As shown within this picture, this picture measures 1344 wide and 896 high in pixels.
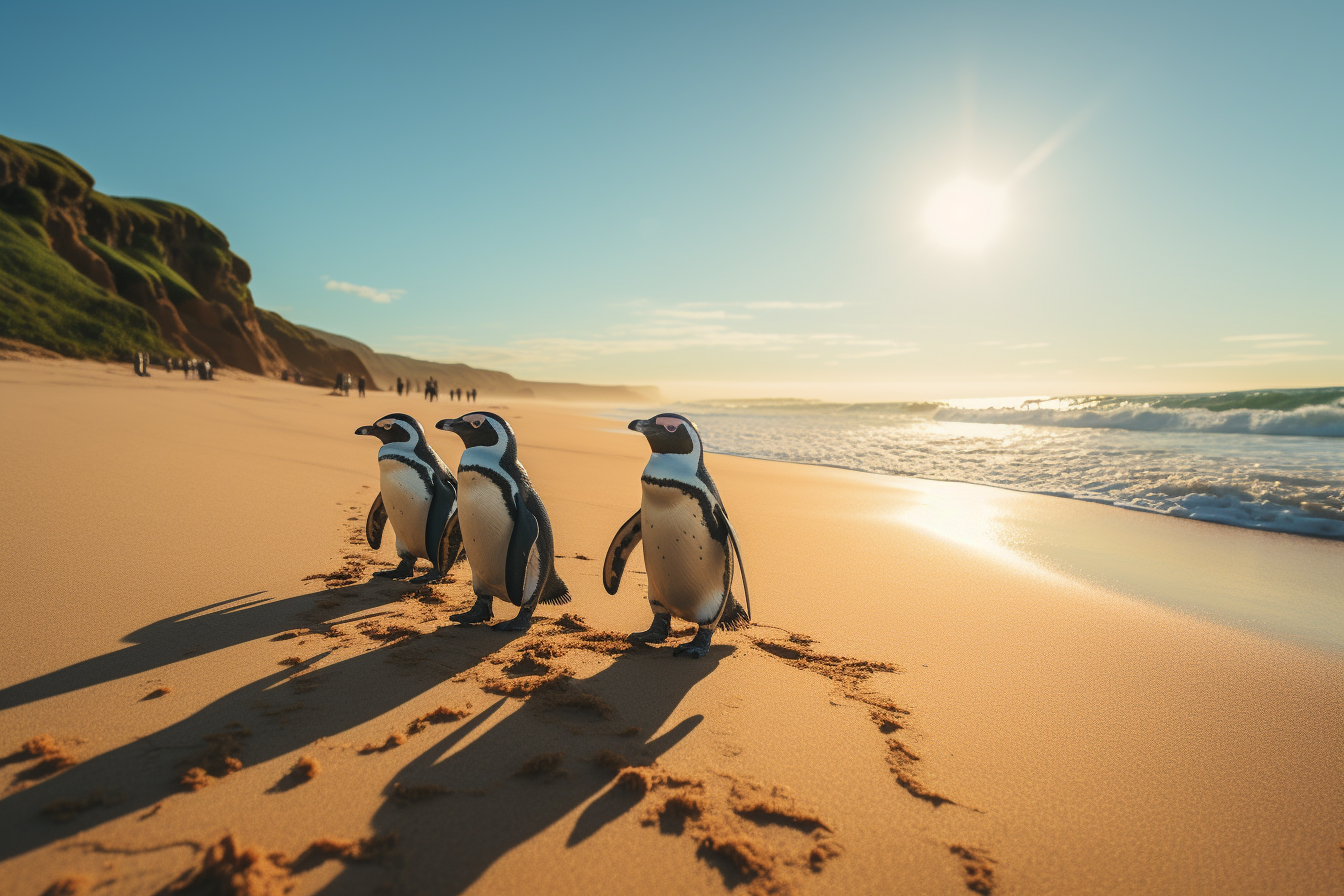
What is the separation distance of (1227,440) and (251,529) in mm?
22940

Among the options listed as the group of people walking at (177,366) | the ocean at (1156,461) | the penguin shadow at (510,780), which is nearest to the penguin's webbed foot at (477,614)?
the penguin shadow at (510,780)

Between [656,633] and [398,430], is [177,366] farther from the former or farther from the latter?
[656,633]

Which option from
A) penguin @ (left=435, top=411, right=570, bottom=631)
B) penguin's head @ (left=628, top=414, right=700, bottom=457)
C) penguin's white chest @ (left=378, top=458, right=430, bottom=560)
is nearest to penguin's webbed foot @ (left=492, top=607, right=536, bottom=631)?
penguin @ (left=435, top=411, right=570, bottom=631)

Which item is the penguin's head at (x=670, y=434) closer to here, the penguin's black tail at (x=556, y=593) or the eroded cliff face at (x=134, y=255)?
the penguin's black tail at (x=556, y=593)

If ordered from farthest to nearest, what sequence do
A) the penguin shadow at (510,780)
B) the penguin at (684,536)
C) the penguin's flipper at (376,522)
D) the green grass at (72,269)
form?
the green grass at (72,269), the penguin's flipper at (376,522), the penguin at (684,536), the penguin shadow at (510,780)

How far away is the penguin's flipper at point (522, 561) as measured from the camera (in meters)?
3.60

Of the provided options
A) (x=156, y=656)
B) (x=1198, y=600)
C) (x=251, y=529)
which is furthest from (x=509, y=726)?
(x=1198, y=600)

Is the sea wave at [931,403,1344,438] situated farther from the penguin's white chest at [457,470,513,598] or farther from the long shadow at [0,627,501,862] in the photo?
the long shadow at [0,627,501,862]

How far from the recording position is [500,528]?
369cm

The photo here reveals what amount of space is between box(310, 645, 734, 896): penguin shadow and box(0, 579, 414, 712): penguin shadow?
5.11 feet

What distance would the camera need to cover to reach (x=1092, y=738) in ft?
8.80

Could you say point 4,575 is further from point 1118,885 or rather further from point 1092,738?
point 1092,738

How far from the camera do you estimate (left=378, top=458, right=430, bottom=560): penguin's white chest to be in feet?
14.5

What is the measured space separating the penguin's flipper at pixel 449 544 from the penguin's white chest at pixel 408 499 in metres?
0.15
